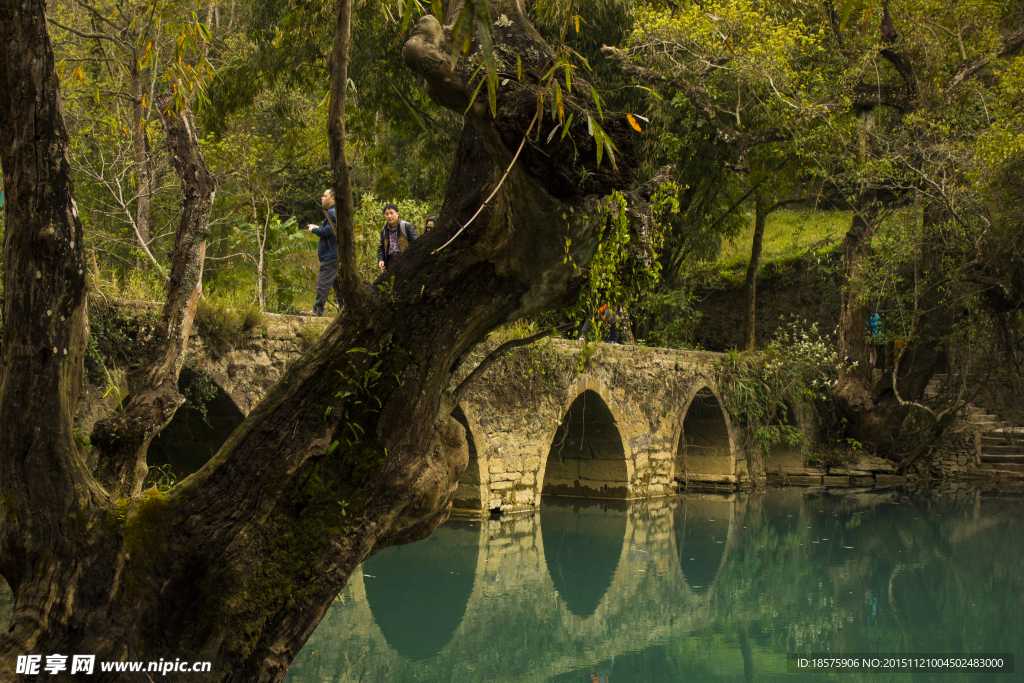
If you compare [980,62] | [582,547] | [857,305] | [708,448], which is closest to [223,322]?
[582,547]

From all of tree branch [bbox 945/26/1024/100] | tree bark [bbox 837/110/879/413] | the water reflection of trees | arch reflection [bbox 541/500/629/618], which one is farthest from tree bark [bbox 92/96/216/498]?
tree branch [bbox 945/26/1024/100]

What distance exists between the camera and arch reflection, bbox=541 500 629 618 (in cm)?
767

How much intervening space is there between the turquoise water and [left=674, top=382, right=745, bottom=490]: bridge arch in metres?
2.28

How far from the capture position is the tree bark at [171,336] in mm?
3486

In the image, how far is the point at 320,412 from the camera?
117 inches

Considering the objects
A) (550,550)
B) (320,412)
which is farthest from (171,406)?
(550,550)

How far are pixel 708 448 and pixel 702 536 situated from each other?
165 inches

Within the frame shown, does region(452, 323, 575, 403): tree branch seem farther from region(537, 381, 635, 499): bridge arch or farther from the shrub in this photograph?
region(537, 381, 635, 499): bridge arch

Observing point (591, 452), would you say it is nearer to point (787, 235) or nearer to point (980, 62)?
point (980, 62)

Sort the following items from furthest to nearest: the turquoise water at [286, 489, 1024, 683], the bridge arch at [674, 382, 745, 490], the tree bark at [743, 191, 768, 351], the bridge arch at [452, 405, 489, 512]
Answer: the tree bark at [743, 191, 768, 351]
the bridge arch at [674, 382, 745, 490]
the bridge arch at [452, 405, 489, 512]
the turquoise water at [286, 489, 1024, 683]

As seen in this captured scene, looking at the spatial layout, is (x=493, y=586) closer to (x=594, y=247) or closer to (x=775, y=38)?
(x=594, y=247)

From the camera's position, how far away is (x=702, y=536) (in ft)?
34.2

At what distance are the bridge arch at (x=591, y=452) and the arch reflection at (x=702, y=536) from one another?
107cm

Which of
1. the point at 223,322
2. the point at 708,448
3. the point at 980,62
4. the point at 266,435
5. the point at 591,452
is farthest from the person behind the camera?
the point at 708,448
